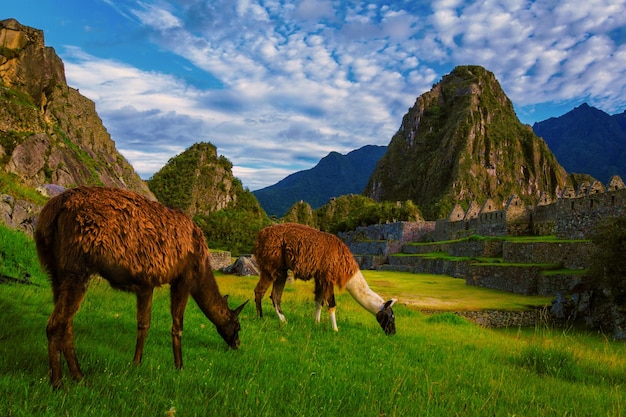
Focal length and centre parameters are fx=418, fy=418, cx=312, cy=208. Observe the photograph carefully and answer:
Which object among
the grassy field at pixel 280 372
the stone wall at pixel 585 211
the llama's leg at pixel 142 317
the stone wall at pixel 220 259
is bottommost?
the stone wall at pixel 220 259

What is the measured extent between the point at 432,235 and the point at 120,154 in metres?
53.0

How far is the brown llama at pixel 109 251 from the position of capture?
Answer: 4.16 metres

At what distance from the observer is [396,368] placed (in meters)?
6.07

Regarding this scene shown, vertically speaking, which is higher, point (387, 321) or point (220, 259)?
point (387, 321)

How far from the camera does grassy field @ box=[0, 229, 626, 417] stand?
3734 millimetres

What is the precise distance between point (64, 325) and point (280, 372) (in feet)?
7.96

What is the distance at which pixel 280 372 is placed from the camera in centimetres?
509

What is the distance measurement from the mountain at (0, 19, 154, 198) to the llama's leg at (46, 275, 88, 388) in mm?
16898

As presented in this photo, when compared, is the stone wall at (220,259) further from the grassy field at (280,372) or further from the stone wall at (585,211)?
the grassy field at (280,372)

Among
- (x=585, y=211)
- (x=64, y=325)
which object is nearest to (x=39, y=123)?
(x=64, y=325)

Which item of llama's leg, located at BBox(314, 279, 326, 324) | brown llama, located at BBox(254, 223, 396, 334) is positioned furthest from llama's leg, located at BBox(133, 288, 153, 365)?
llama's leg, located at BBox(314, 279, 326, 324)

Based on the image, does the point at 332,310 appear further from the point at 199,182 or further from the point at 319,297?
the point at 199,182

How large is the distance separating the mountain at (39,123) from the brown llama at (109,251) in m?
16.3

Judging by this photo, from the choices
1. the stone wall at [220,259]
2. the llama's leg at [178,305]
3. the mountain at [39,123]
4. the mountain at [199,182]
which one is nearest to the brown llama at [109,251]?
the llama's leg at [178,305]
